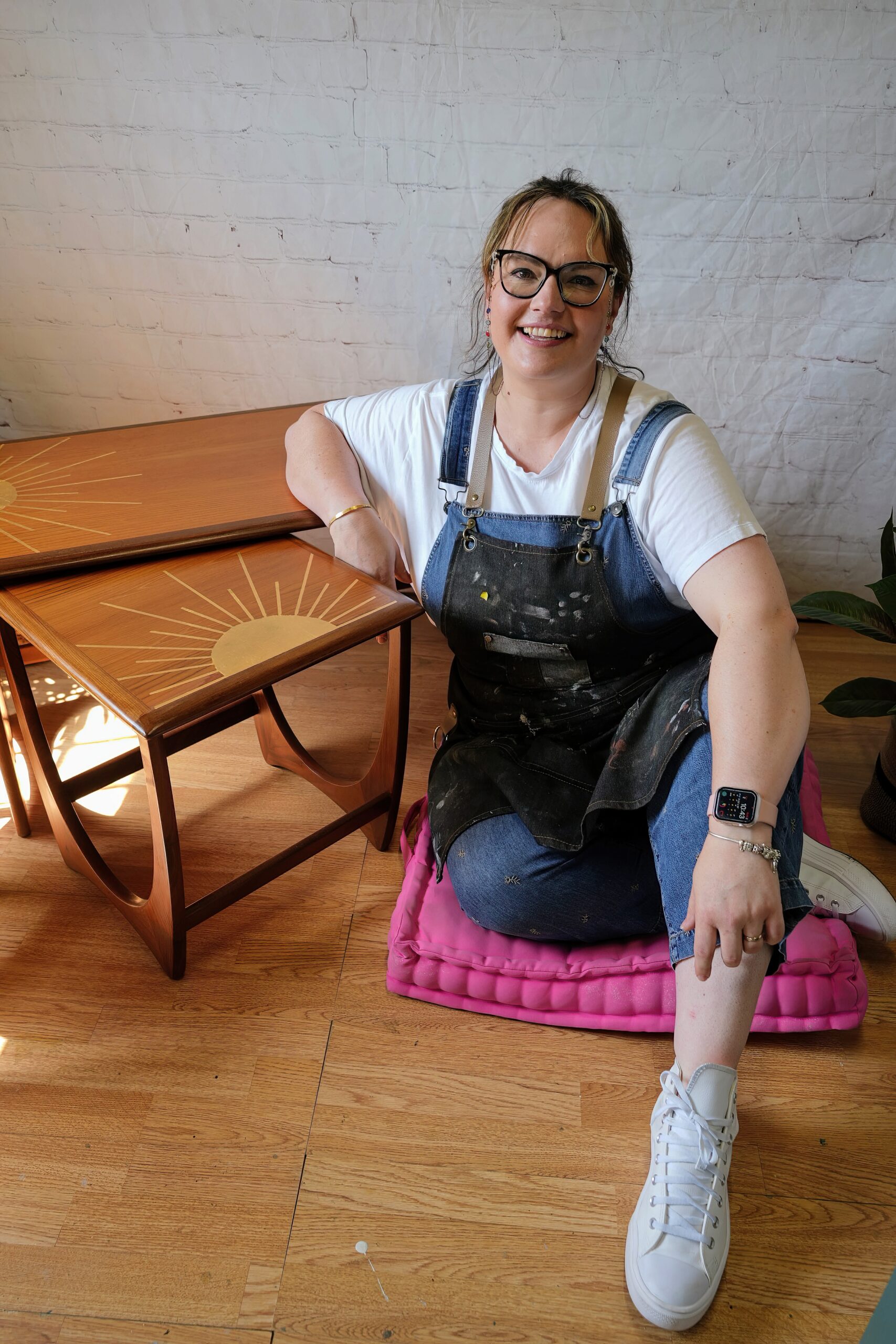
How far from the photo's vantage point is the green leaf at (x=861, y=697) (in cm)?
191

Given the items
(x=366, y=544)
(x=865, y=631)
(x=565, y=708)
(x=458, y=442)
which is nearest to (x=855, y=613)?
(x=865, y=631)

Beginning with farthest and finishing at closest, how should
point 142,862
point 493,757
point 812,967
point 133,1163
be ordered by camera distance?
point 142,862 → point 493,757 → point 812,967 → point 133,1163

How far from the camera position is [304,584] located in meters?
1.60

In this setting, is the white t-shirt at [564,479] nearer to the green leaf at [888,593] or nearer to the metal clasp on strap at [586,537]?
the metal clasp on strap at [586,537]

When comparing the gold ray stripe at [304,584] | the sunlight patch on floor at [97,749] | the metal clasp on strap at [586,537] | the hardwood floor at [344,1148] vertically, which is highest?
the metal clasp on strap at [586,537]

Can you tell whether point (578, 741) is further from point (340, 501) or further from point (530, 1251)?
point (530, 1251)

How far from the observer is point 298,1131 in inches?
56.2

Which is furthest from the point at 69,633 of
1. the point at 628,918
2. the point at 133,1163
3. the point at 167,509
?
the point at 628,918

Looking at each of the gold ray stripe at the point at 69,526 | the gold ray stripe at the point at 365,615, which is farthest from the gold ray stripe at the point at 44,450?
the gold ray stripe at the point at 365,615

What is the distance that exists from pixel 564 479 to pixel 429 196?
1.24 meters

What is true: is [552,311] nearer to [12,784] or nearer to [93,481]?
[93,481]

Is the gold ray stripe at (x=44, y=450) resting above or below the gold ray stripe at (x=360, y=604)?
above

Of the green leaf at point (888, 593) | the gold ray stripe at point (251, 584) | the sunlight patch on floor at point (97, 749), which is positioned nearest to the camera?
the gold ray stripe at point (251, 584)

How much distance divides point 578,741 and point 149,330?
5.96 ft
